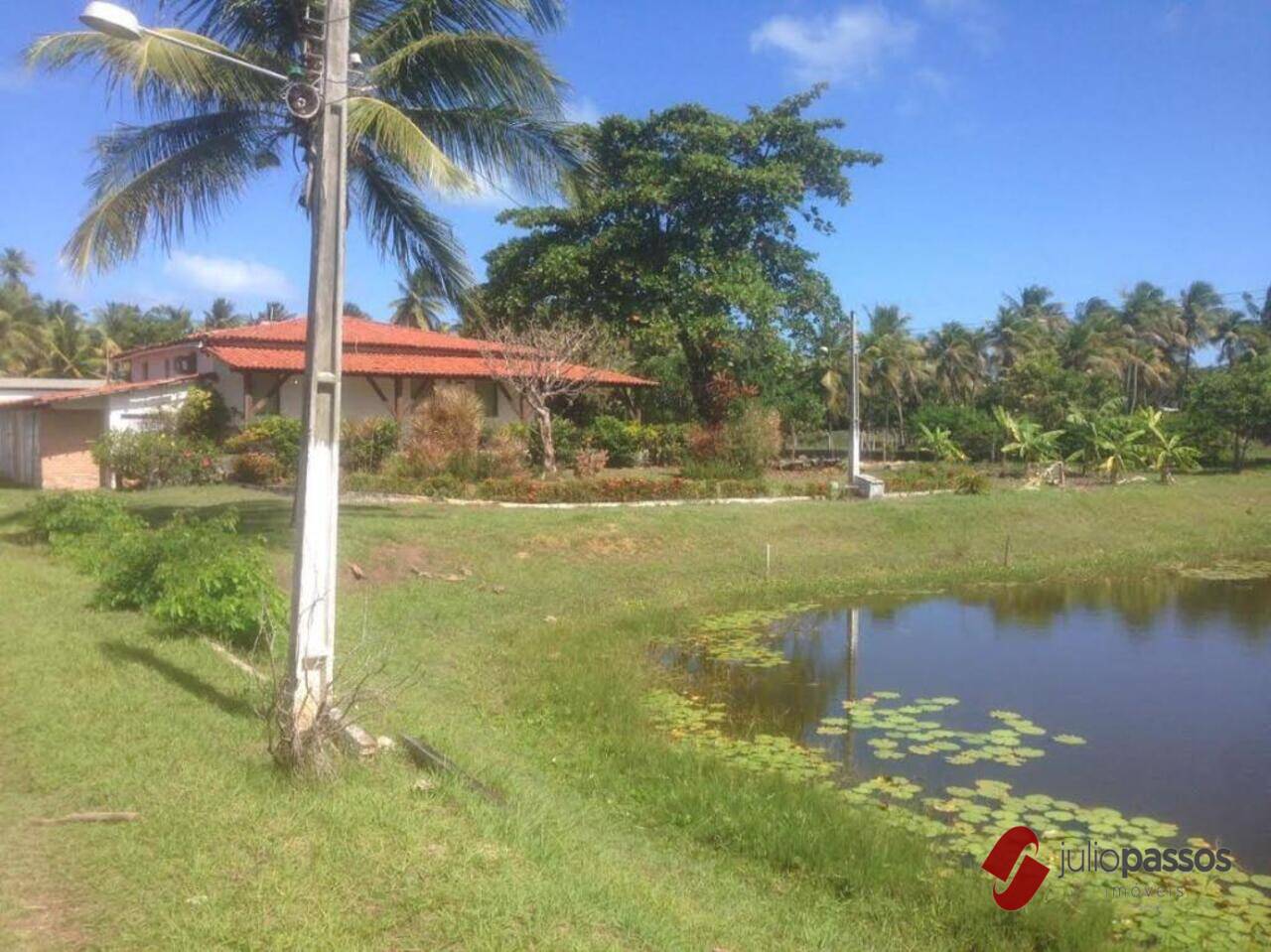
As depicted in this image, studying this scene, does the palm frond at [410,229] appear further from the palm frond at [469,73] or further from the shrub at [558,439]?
the shrub at [558,439]

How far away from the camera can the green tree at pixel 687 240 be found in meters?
29.2

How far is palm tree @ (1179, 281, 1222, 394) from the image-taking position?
61.1m

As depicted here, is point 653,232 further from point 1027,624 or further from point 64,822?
point 64,822

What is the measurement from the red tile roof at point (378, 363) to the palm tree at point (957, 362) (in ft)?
100

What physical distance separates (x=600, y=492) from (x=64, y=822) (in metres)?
17.3

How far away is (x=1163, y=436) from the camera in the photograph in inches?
1364

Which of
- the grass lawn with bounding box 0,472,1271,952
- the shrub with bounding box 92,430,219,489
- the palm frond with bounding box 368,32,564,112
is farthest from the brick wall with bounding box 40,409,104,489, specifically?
the palm frond with bounding box 368,32,564,112

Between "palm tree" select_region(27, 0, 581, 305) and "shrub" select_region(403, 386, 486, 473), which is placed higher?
"palm tree" select_region(27, 0, 581, 305)

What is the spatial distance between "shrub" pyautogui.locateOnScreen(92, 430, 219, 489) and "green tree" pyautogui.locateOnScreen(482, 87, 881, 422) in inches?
394

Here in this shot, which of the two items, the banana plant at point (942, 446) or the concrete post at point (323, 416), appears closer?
the concrete post at point (323, 416)

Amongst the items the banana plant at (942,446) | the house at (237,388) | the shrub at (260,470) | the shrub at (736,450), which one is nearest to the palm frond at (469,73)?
the shrub at (260,470)

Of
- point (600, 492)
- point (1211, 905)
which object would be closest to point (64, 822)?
point (1211, 905)

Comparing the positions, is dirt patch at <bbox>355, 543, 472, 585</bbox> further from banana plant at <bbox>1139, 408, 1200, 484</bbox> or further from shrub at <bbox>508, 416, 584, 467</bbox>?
banana plant at <bbox>1139, 408, 1200, 484</bbox>

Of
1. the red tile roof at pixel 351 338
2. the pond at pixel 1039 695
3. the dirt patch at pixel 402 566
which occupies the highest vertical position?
the red tile roof at pixel 351 338
